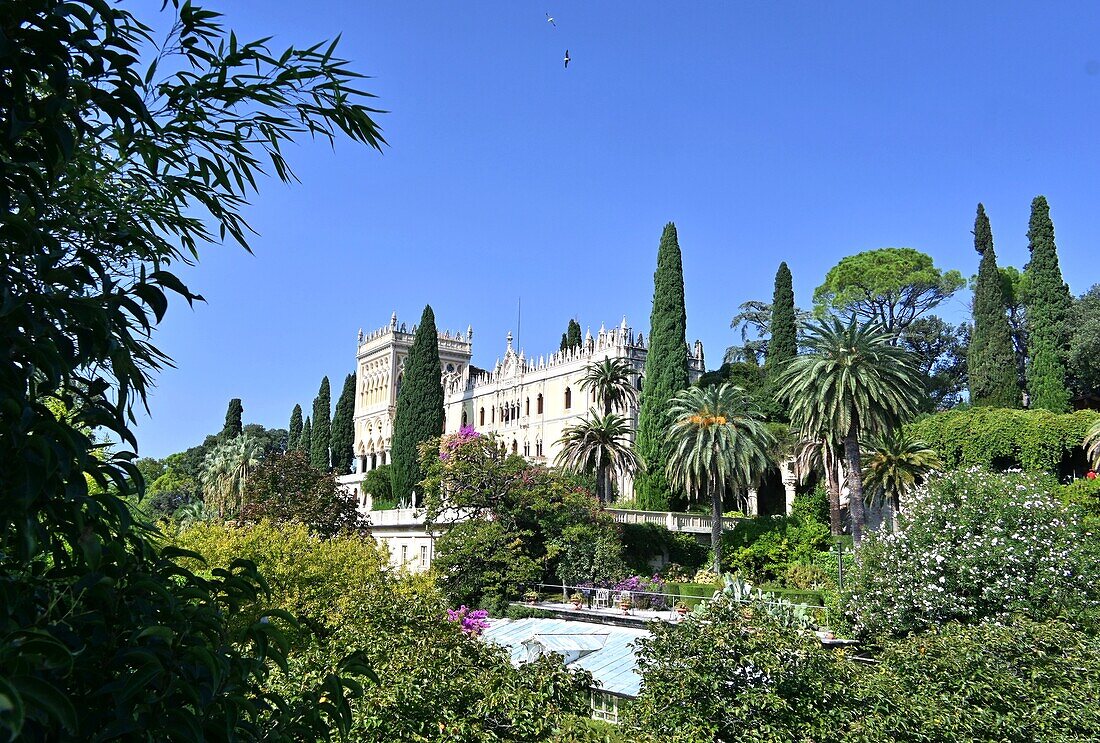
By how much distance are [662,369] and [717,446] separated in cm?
879

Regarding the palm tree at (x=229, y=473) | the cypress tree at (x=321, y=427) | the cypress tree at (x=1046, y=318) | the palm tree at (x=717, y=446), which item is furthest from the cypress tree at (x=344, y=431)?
the cypress tree at (x=1046, y=318)

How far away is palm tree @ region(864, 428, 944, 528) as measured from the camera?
3616 centimetres

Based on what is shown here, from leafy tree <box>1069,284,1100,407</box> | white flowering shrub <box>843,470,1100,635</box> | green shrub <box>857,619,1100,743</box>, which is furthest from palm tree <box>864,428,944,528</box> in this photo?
green shrub <box>857,619,1100,743</box>

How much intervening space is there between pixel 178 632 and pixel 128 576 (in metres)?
0.38

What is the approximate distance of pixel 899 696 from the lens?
46.3ft

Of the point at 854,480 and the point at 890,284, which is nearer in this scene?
the point at 854,480

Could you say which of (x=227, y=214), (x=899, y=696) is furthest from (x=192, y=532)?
(x=227, y=214)

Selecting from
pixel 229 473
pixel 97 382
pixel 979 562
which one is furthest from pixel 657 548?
pixel 97 382

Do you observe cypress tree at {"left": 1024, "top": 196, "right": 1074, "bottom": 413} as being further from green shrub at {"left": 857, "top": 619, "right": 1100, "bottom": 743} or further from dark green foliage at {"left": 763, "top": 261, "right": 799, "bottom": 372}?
green shrub at {"left": 857, "top": 619, "right": 1100, "bottom": 743}

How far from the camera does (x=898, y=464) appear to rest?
3653cm

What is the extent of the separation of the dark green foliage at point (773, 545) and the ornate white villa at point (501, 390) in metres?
9.28

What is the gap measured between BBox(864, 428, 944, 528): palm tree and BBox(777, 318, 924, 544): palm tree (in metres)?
5.68

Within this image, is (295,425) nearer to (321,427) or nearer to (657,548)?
(321,427)

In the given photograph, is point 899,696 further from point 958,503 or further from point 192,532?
point 192,532
